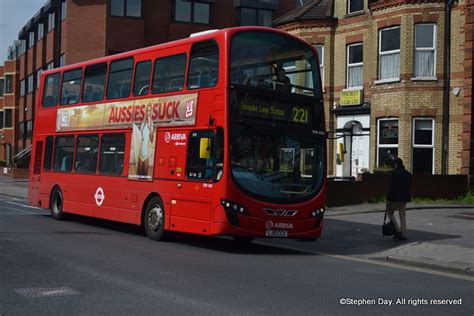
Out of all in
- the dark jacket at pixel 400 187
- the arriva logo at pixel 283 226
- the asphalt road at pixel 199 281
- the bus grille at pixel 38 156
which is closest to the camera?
the asphalt road at pixel 199 281

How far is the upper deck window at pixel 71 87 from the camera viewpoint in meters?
17.7

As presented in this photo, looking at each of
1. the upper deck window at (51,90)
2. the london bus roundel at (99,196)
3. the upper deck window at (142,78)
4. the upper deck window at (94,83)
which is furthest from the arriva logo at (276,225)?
the upper deck window at (51,90)

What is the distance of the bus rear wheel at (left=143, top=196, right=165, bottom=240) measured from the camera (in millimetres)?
13867

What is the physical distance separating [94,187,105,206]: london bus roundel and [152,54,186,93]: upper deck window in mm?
3247

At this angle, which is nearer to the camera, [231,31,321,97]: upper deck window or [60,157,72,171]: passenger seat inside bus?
[231,31,321,97]: upper deck window

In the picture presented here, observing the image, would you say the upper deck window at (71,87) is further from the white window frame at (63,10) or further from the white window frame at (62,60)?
the white window frame at (63,10)

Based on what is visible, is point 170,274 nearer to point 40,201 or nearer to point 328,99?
point 40,201

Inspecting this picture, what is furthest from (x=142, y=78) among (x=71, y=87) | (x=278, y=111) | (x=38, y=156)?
(x=38, y=156)

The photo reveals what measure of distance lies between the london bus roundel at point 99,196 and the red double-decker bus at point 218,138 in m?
0.05

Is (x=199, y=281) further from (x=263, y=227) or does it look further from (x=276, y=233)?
(x=276, y=233)

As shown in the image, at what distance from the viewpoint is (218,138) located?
12266 mm

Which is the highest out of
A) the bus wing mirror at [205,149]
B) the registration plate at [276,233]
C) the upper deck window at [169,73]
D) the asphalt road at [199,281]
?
the upper deck window at [169,73]

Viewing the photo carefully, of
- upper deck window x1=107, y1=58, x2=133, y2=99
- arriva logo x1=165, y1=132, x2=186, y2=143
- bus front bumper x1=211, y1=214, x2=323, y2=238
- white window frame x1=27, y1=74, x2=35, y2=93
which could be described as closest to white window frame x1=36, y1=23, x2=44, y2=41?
white window frame x1=27, y1=74, x2=35, y2=93

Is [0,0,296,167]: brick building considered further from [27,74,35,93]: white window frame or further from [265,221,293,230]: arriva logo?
[265,221,293,230]: arriva logo
